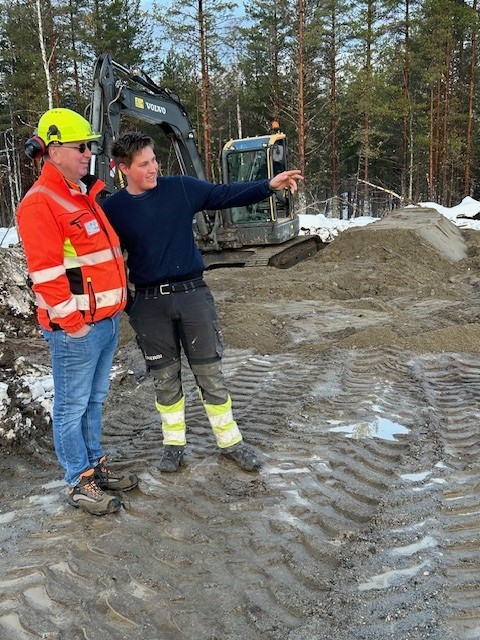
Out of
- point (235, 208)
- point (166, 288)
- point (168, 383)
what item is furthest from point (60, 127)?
point (235, 208)

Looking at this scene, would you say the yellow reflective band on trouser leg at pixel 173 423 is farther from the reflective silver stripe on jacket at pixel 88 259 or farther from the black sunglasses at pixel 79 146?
the black sunglasses at pixel 79 146

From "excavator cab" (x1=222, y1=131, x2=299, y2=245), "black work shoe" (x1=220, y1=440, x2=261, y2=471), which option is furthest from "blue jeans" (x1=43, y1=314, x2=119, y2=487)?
"excavator cab" (x1=222, y1=131, x2=299, y2=245)

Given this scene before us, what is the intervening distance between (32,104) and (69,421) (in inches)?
991

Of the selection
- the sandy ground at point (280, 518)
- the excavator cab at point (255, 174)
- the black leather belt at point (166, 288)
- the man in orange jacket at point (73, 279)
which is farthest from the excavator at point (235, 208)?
the man in orange jacket at point (73, 279)

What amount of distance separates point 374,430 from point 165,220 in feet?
6.99

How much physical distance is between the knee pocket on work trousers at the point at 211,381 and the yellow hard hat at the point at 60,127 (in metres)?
1.47

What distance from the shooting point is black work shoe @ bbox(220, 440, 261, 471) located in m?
3.60

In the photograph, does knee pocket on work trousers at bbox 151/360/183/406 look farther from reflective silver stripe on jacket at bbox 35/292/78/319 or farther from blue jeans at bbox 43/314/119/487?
reflective silver stripe on jacket at bbox 35/292/78/319

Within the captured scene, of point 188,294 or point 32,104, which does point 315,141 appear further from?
point 188,294

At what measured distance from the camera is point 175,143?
10094 millimetres

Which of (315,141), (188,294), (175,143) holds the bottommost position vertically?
(188,294)

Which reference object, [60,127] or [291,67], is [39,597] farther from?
[291,67]

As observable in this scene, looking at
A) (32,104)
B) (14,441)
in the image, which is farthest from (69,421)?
(32,104)

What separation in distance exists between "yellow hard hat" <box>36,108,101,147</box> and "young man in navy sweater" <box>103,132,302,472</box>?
1.19 ft
